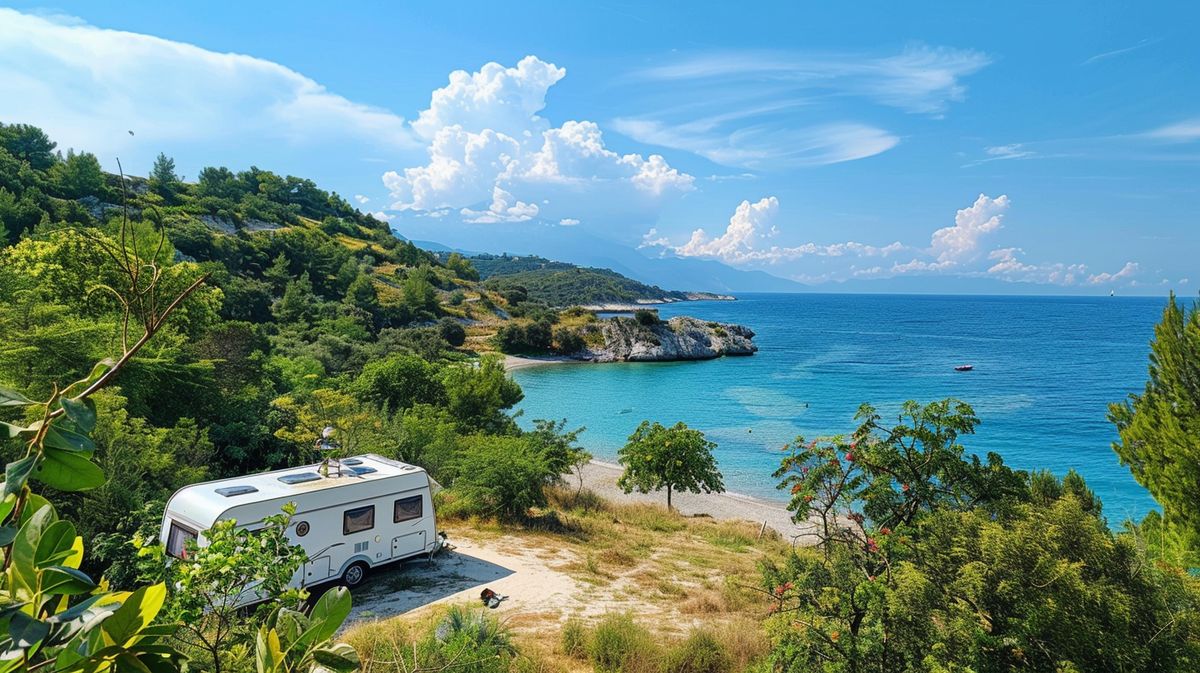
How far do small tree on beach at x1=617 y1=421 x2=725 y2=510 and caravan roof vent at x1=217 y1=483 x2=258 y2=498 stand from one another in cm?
1372

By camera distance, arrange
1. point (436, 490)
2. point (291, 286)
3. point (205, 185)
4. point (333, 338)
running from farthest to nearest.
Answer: point (205, 185)
point (291, 286)
point (333, 338)
point (436, 490)

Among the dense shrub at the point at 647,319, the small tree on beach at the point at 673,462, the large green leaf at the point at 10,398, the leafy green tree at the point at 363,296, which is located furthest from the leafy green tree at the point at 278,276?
the large green leaf at the point at 10,398

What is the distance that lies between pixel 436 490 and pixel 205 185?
3691 inches

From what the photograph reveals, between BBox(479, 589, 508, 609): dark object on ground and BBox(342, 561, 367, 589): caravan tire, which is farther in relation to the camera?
BBox(342, 561, 367, 589): caravan tire

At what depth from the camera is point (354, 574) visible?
36.3ft

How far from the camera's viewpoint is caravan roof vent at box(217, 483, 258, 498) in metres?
9.72

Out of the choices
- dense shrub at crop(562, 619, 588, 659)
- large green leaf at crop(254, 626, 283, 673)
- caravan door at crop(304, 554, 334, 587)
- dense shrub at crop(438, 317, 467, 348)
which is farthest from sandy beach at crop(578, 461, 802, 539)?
dense shrub at crop(438, 317, 467, 348)

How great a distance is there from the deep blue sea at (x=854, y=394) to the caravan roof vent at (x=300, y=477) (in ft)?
70.1

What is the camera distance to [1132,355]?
75.8 metres

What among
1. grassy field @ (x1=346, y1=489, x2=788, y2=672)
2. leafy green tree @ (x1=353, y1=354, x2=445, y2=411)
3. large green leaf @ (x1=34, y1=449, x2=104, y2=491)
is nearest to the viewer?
large green leaf @ (x1=34, y1=449, x2=104, y2=491)

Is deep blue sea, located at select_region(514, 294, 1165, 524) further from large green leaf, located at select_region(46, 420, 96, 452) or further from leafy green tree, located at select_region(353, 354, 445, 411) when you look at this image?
large green leaf, located at select_region(46, 420, 96, 452)

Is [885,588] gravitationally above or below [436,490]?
above

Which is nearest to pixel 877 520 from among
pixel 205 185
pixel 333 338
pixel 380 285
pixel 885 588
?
pixel 885 588

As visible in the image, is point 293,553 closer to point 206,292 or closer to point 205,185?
point 206,292
